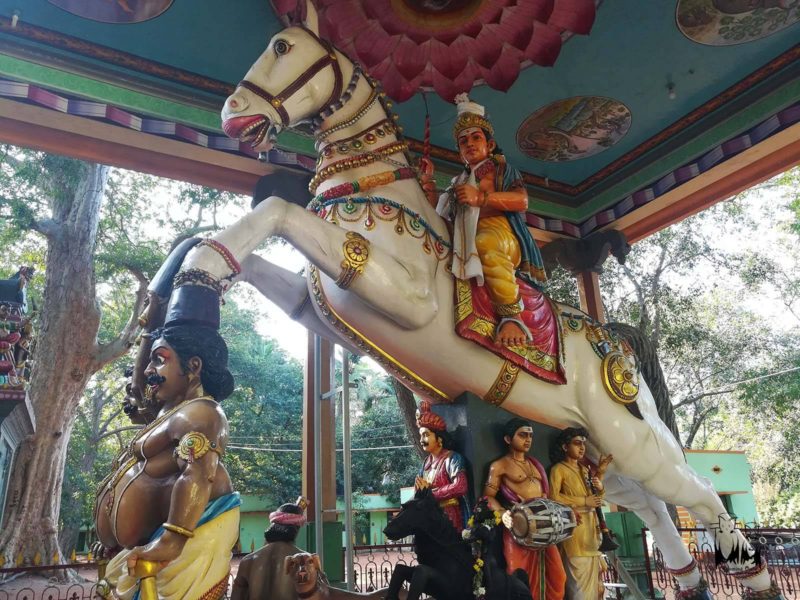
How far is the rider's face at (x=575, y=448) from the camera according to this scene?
3.00 m

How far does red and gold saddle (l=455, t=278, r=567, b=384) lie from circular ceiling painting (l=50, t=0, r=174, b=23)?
8.48 feet

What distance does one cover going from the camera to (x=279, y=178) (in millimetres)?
4461

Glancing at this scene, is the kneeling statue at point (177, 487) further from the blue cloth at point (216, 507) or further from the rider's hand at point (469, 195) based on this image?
the rider's hand at point (469, 195)

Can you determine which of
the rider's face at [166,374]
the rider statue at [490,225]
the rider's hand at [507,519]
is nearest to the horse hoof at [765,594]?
the rider's hand at [507,519]

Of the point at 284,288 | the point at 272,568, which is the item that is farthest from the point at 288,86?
the point at 272,568

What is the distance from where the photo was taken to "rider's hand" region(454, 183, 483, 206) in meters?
3.03

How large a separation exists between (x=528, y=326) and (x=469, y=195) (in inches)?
28.5

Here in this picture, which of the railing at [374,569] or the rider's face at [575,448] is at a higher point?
the rider's face at [575,448]

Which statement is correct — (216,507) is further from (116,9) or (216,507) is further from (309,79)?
(116,9)

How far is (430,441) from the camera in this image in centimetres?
297

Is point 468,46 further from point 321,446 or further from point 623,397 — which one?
point 321,446

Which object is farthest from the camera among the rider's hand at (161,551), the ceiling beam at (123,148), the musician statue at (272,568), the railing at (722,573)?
the railing at (722,573)

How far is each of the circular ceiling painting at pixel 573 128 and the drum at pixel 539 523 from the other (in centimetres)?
336

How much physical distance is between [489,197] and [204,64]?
2.37 m
